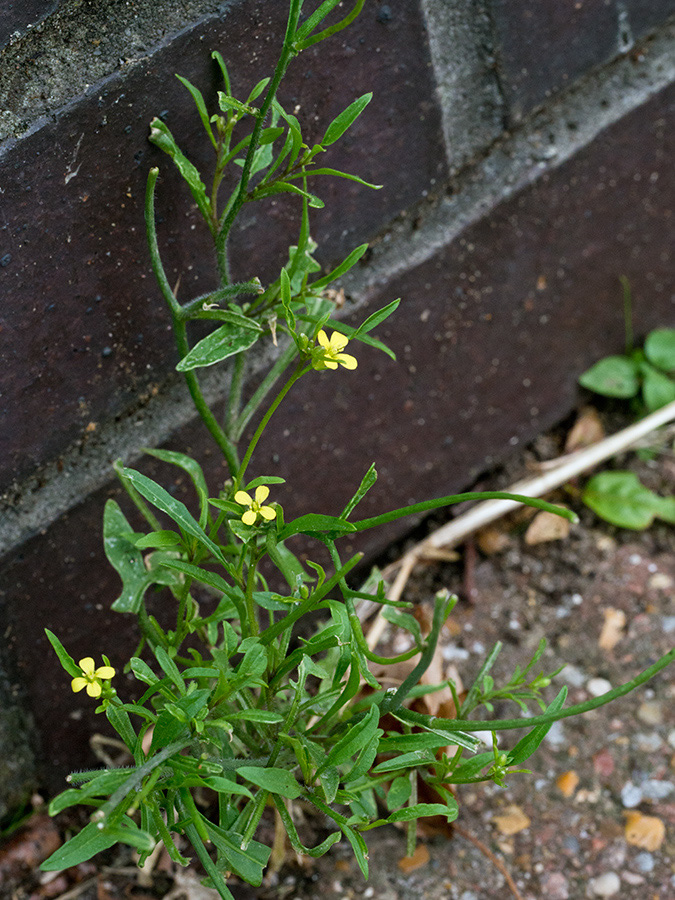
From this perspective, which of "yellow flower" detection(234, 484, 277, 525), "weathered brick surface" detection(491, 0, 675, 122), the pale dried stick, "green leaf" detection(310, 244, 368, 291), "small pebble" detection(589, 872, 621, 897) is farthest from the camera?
the pale dried stick

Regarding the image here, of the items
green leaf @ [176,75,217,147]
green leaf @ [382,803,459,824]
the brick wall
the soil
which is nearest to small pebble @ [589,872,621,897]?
the soil

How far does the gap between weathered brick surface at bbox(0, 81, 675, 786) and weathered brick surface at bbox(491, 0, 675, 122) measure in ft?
0.30

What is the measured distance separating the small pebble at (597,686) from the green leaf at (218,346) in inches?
24.1

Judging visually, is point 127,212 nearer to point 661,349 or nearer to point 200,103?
point 200,103

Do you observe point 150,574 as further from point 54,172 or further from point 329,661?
point 54,172

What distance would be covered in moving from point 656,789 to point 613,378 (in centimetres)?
57

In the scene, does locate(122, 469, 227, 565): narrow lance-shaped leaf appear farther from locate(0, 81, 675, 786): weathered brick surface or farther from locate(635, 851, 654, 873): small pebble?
locate(635, 851, 654, 873): small pebble

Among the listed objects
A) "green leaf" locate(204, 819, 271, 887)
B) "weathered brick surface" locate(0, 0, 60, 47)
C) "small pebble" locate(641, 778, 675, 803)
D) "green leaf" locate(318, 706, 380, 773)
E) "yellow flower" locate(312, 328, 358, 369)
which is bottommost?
"small pebble" locate(641, 778, 675, 803)

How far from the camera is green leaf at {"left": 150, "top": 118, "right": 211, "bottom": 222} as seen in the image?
2.58 ft

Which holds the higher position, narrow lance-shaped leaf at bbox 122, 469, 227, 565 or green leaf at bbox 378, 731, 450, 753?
narrow lance-shaped leaf at bbox 122, 469, 227, 565

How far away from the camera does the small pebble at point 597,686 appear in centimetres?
114

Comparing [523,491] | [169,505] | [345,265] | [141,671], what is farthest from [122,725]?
[523,491]

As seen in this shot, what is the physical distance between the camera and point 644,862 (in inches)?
38.7

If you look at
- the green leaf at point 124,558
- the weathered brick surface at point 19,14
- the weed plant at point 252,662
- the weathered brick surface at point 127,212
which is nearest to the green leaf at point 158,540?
the weed plant at point 252,662
